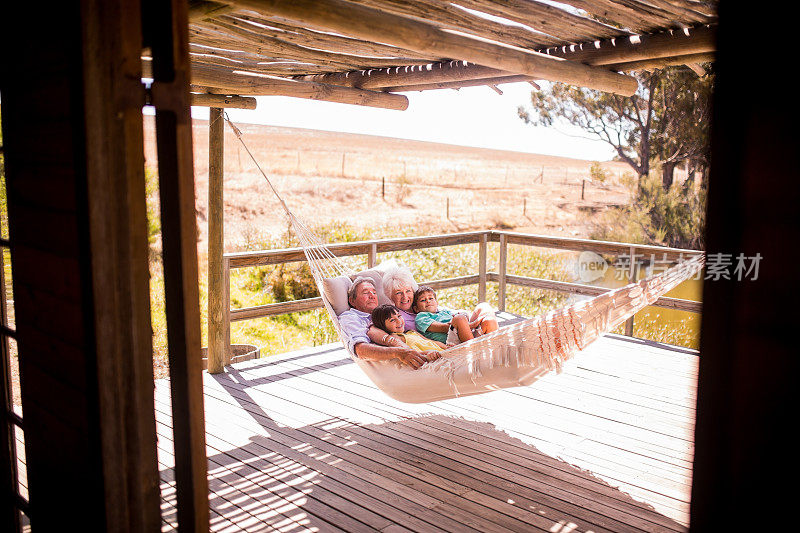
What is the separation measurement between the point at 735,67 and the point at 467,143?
1692 inches

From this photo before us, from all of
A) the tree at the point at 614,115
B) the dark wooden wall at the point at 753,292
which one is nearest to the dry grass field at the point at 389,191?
the tree at the point at 614,115

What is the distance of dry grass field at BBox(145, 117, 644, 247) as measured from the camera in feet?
58.1

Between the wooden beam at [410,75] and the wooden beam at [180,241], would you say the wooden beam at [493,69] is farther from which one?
the wooden beam at [180,241]

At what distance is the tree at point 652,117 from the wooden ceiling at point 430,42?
7323 mm

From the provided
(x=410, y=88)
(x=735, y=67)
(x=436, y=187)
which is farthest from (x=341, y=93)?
(x=436, y=187)

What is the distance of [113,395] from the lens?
1316mm

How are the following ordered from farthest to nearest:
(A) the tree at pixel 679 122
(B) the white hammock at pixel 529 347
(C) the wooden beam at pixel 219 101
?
(A) the tree at pixel 679 122
(C) the wooden beam at pixel 219 101
(B) the white hammock at pixel 529 347

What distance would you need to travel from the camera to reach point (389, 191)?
21.0m

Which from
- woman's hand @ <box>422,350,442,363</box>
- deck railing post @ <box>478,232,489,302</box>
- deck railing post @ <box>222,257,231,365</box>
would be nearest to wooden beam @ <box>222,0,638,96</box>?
woman's hand @ <box>422,350,442,363</box>

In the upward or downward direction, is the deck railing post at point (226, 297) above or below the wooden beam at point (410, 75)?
below

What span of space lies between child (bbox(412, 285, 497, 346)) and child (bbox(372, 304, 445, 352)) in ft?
0.31

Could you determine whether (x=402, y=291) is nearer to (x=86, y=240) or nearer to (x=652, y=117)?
(x=86, y=240)

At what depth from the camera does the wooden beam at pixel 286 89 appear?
3.06 metres

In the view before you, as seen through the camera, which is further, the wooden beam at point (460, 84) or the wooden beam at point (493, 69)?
the wooden beam at point (460, 84)
